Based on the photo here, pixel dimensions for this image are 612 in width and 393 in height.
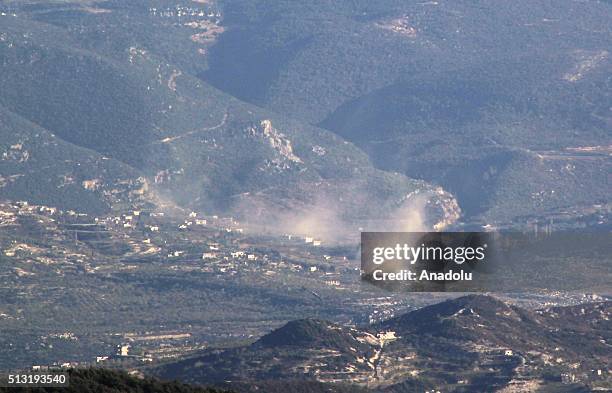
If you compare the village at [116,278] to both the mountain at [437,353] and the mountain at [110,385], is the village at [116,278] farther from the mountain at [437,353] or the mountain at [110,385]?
the mountain at [110,385]

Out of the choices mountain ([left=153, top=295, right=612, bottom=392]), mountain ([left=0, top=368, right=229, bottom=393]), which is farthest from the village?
mountain ([left=0, top=368, right=229, bottom=393])

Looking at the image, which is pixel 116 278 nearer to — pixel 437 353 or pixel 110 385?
pixel 437 353

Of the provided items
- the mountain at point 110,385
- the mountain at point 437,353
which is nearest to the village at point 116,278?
the mountain at point 437,353

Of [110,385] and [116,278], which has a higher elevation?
[116,278]

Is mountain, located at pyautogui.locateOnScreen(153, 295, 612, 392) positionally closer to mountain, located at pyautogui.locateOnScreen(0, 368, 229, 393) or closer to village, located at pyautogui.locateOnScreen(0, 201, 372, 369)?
village, located at pyautogui.locateOnScreen(0, 201, 372, 369)

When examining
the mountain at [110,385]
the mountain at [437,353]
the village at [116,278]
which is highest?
the village at [116,278]

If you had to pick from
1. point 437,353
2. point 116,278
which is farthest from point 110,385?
point 116,278

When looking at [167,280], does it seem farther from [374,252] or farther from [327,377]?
[327,377]

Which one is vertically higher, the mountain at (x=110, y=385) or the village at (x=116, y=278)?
the village at (x=116, y=278)

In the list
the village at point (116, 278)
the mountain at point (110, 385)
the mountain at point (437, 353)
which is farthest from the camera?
the village at point (116, 278)
